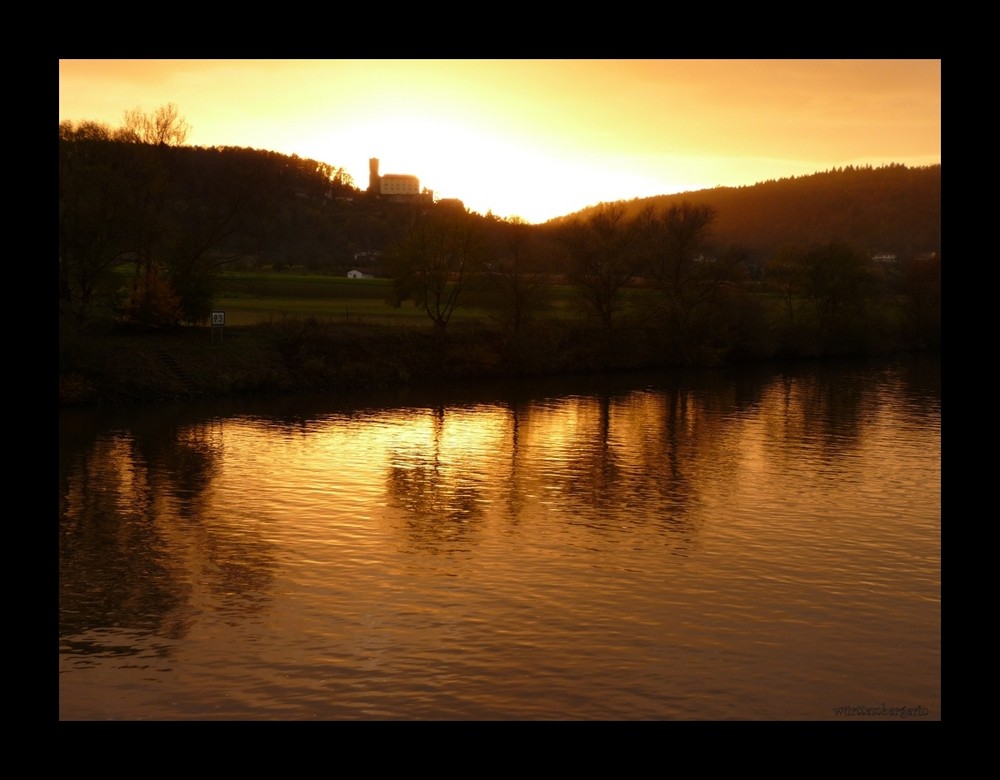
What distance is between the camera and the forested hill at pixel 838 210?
427 ft

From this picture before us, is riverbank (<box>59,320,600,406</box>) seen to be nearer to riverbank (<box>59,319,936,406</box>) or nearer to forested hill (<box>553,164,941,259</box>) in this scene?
riverbank (<box>59,319,936,406</box>)

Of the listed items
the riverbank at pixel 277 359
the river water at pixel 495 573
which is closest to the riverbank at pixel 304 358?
the riverbank at pixel 277 359

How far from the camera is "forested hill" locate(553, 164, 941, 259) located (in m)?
130

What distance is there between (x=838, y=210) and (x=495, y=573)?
139 metres

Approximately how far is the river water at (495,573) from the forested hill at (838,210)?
93.4 metres

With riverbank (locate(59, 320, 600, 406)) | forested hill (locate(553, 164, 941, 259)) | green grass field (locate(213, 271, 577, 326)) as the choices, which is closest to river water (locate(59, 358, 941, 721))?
riverbank (locate(59, 320, 600, 406))

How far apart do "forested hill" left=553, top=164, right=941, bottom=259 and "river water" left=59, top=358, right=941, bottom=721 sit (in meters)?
93.4

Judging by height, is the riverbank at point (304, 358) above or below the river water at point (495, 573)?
above

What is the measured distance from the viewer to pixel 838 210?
145m

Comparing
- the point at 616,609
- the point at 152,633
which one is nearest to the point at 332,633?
the point at 152,633

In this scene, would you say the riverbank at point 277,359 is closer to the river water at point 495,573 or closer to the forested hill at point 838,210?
the river water at point 495,573

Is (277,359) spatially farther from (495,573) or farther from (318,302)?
(495,573)
